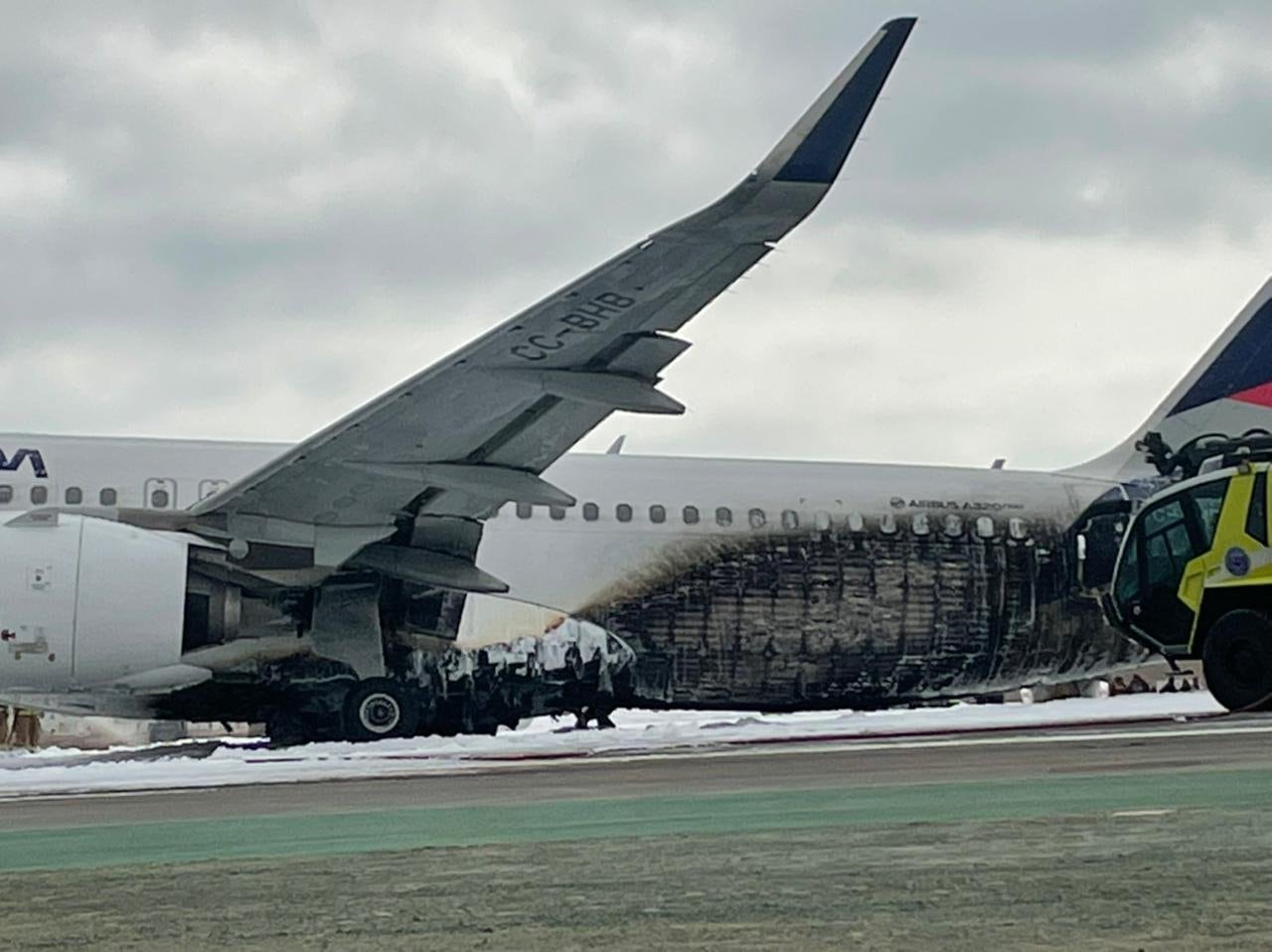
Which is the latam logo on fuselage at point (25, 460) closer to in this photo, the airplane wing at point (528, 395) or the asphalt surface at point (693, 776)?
the airplane wing at point (528, 395)

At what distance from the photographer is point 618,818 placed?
8.58 metres

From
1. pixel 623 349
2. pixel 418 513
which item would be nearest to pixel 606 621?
pixel 418 513

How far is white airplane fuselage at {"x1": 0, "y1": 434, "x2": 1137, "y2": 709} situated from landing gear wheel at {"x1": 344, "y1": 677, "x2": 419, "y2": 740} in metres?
1.77

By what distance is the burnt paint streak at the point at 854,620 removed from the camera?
19578 millimetres

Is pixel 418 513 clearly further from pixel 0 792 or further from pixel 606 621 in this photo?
pixel 0 792

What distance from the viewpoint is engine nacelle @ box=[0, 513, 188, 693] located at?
16719 mm

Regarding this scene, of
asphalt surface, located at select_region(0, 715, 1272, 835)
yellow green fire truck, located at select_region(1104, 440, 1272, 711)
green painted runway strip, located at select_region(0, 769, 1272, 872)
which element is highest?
yellow green fire truck, located at select_region(1104, 440, 1272, 711)

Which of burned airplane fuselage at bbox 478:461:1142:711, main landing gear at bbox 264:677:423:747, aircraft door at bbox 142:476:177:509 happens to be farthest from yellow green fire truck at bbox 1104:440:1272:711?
aircraft door at bbox 142:476:177:509

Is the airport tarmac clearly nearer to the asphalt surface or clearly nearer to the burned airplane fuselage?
the asphalt surface

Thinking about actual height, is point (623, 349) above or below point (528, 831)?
above

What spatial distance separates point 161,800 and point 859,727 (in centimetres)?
988

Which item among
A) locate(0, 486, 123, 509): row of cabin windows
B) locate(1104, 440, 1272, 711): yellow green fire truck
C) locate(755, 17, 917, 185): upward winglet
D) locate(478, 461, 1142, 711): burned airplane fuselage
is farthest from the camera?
locate(478, 461, 1142, 711): burned airplane fuselage

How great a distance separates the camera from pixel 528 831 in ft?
26.1

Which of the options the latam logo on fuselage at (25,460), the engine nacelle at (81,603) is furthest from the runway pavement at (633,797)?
the latam logo on fuselage at (25,460)
